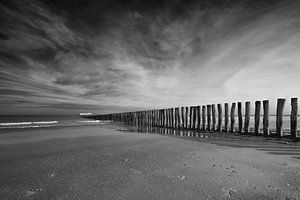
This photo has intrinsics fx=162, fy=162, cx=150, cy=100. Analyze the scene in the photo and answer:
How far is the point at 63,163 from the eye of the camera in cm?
369

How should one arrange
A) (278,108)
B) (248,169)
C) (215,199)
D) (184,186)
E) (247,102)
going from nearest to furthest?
(215,199), (184,186), (248,169), (278,108), (247,102)

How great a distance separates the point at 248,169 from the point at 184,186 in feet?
5.29

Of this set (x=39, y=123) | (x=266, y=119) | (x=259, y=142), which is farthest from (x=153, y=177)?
(x=39, y=123)

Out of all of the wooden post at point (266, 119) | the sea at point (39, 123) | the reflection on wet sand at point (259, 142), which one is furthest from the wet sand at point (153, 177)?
the sea at point (39, 123)

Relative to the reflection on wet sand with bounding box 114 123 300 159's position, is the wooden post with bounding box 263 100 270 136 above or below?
above

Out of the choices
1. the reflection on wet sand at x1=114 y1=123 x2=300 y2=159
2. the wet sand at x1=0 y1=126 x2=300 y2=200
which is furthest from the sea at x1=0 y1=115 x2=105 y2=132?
the reflection on wet sand at x1=114 y1=123 x2=300 y2=159

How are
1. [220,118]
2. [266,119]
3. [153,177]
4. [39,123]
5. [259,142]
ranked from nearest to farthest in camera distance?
[153,177] < [259,142] < [266,119] < [220,118] < [39,123]

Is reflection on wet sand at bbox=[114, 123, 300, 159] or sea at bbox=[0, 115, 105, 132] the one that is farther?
sea at bbox=[0, 115, 105, 132]

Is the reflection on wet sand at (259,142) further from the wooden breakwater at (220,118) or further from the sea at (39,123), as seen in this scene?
the sea at (39,123)

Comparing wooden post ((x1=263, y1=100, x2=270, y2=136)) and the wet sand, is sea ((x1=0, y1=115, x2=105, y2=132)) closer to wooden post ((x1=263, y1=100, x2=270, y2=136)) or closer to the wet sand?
the wet sand

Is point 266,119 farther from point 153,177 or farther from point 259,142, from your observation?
A: point 153,177

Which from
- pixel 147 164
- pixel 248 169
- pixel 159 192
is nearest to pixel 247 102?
pixel 248 169

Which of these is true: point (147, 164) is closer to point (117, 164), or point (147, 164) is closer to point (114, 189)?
point (117, 164)

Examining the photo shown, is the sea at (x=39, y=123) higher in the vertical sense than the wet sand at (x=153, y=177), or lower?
lower
